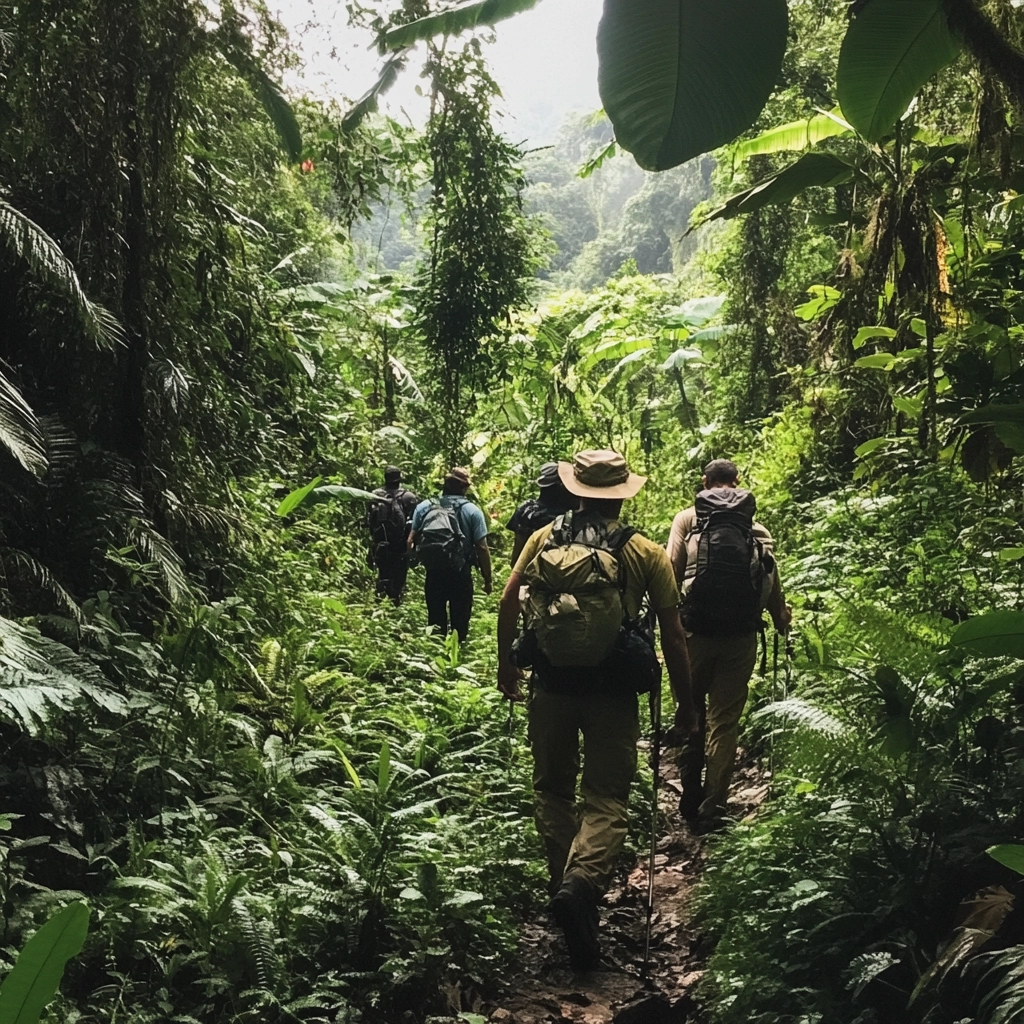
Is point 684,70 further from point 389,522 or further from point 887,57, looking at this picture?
point 389,522

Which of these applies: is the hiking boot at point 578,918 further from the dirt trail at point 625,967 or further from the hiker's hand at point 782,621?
the hiker's hand at point 782,621

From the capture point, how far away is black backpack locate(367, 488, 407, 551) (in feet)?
30.9

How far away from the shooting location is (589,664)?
12.0 ft

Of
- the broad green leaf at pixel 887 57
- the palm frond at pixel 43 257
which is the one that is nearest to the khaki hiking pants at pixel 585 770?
the broad green leaf at pixel 887 57

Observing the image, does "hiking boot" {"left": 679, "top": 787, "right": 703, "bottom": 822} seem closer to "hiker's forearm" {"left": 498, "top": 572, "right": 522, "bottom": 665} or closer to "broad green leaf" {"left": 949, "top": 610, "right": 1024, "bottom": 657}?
"hiker's forearm" {"left": 498, "top": 572, "right": 522, "bottom": 665}

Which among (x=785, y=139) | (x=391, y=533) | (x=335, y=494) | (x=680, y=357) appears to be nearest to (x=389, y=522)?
(x=391, y=533)

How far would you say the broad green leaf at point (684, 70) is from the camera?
1.05 meters

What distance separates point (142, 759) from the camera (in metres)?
4.22

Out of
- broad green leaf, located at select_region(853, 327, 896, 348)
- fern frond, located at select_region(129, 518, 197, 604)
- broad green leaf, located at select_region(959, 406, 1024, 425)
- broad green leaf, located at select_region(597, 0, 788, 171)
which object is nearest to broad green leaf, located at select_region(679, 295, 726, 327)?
broad green leaf, located at select_region(853, 327, 896, 348)

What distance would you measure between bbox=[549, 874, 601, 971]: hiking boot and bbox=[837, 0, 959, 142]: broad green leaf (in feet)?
9.56

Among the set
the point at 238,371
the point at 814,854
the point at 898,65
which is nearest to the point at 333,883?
the point at 814,854

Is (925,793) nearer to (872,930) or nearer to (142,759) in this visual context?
(872,930)

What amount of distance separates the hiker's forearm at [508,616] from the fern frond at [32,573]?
2.35 metres

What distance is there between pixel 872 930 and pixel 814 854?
0.55 m
